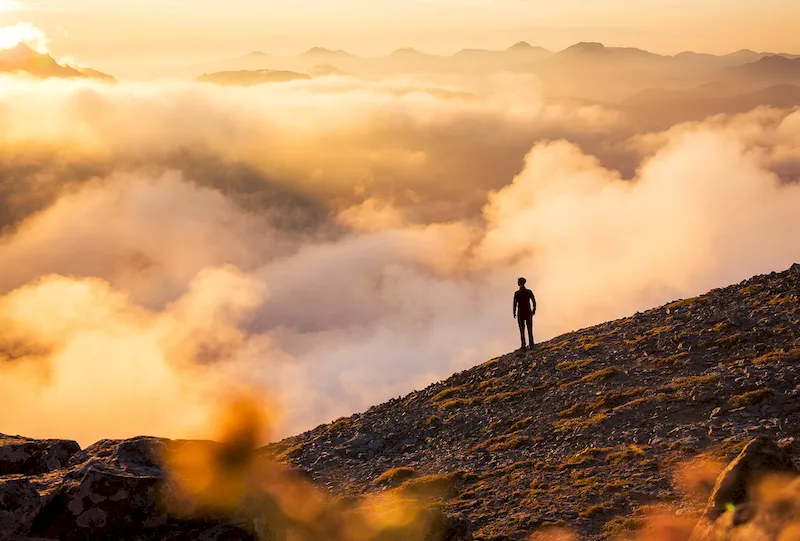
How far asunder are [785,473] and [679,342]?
20768mm

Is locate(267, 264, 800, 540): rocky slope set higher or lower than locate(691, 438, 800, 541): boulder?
higher

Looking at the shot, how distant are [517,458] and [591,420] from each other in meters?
3.64

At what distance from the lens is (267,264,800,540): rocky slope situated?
22703 millimetres

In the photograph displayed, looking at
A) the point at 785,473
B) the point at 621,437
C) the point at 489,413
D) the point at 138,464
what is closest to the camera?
the point at 138,464

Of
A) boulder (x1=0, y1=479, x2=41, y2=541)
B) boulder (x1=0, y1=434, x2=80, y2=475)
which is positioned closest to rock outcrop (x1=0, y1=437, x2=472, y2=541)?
boulder (x1=0, y1=479, x2=41, y2=541)

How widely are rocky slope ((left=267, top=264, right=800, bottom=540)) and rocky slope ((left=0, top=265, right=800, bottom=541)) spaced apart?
0.10m

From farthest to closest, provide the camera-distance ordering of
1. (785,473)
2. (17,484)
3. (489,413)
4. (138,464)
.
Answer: (489,413) < (785,473) < (138,464) < (17,484)

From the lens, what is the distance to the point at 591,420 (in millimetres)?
28875

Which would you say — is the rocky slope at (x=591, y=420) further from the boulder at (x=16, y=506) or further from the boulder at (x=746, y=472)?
the boulder at (x=16, y=506)

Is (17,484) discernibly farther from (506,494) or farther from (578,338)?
(578,338)

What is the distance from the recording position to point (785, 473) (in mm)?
15320

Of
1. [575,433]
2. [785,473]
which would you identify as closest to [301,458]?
[575,433]

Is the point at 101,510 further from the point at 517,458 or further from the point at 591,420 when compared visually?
the point at 591,420

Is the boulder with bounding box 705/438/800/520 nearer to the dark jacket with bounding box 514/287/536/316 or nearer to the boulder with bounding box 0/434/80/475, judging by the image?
the boulder with bounding box 0/434/80/475
